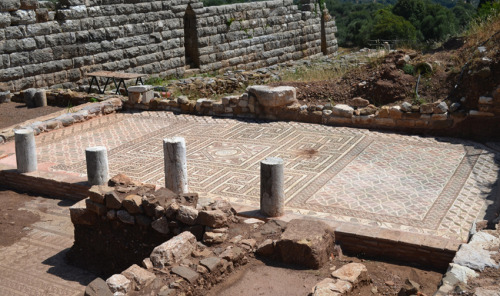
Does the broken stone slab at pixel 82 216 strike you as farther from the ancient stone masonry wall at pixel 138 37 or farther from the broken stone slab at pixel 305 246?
the ancient stone masonry wall at pixel 138 37

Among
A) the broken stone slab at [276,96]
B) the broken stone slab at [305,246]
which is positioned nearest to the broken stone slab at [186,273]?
the broken stone slab at [305,246]

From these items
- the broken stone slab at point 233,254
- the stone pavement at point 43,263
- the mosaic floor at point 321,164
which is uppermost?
the broken stone slab at point 233,254

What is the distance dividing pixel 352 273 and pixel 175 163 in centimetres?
346

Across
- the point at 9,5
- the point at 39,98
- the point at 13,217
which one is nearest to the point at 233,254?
the point at 13,217

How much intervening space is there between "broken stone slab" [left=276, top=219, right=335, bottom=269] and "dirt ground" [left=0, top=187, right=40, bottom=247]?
3.82 meters

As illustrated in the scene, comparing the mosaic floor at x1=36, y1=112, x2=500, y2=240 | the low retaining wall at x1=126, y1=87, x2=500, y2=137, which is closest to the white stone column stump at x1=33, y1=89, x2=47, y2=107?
the mosaic floor at x1=36, y1=112, x2=500, y2=240

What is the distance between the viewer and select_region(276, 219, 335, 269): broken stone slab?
609 centimetres

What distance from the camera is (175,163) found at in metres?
8.23

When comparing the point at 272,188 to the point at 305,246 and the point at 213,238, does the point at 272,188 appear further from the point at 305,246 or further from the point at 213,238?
the point at 305,246

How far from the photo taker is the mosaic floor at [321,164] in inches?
312

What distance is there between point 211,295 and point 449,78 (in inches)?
347

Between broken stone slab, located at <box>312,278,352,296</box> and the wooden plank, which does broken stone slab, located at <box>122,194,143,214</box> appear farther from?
the wooden plank

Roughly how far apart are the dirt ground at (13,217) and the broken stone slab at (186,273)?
10.3 feet

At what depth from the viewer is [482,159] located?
32.4ft
